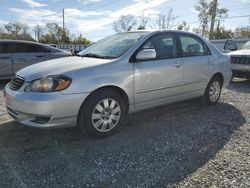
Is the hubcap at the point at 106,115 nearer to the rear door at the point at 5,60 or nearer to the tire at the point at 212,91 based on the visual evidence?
the tire at the point at 212,91

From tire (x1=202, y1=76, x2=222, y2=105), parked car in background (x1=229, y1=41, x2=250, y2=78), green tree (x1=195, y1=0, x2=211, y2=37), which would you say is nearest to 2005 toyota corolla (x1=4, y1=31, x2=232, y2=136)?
tire (x1=202, y1=76, x2=222, y2=105)

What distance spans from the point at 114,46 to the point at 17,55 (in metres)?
4.53

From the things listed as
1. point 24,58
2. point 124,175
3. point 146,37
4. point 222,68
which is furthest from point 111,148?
point 24,58

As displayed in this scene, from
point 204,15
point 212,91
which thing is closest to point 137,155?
point 212,91

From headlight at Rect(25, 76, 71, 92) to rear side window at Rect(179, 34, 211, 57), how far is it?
2290mm

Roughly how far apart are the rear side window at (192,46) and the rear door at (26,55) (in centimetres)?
502

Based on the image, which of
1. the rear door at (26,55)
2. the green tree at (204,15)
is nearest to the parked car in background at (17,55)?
the rear door at (26,55)

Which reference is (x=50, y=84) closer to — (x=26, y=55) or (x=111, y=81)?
(x=111, y=81)

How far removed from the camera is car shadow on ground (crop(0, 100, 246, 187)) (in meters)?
2.47

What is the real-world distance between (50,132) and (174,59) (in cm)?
234

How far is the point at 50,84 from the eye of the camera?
2965 millimetres

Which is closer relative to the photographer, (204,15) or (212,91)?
(212,91)

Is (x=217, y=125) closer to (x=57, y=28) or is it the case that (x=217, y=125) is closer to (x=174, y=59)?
(x=174, y=59)

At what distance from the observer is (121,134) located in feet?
11.7
